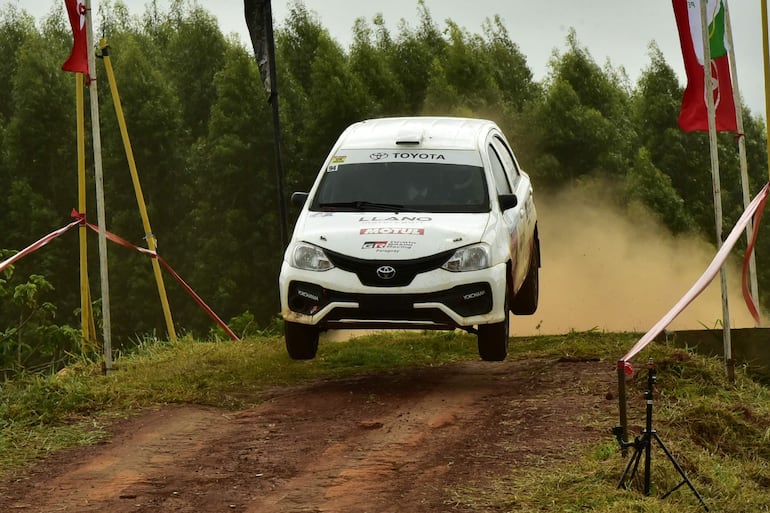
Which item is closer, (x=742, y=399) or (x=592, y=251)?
(x=742, y=399)

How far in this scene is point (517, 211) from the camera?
13.2 m

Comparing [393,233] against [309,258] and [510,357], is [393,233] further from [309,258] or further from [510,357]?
[510,357]

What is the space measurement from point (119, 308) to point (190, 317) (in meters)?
3.56

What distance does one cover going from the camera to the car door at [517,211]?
12711 mm

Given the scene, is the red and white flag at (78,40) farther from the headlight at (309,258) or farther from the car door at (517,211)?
the car door at (517,211)

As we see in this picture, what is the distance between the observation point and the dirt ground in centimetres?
836

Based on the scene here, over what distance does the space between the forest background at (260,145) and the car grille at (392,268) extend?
41.6 meters

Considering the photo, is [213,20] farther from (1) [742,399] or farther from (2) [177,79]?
(1) [742,399]

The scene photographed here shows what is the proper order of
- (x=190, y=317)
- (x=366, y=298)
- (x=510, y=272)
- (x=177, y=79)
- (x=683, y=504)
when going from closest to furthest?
(x=683, y=504) → (x=366, y=298) → (x=510, y=272) → (x=190, y=317) → (x=177, y=79)

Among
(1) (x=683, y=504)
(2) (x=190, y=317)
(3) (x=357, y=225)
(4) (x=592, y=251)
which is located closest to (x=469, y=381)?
(3) (x=357, y=225)

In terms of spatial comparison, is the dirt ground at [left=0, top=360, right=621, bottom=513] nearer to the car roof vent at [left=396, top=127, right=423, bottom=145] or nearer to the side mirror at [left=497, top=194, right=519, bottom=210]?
the side mirror at [left=497, top=194, right=519, bottom=210]

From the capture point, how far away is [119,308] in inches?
2345

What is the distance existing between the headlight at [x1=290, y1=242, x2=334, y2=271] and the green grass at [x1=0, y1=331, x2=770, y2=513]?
1.26 meters

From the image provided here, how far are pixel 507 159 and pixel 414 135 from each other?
1.81 meters
